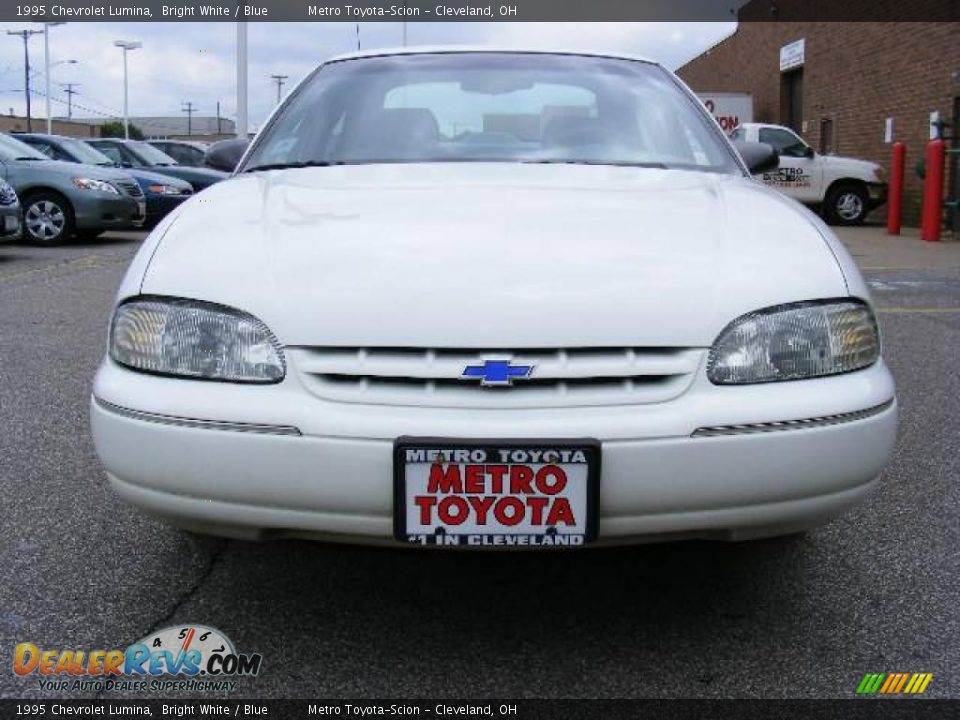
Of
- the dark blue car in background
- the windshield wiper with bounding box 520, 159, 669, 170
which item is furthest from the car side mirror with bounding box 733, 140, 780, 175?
the dark blue car in background

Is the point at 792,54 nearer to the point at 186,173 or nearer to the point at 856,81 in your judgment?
the point at 856,81

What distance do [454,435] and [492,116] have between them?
1.71 m

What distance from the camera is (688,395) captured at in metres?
2.08

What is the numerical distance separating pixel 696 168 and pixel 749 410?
1.29 m

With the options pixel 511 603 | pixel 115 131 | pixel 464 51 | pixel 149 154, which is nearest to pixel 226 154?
pixel 464 51

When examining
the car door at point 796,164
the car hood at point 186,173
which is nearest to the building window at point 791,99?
the car door at point 796,164

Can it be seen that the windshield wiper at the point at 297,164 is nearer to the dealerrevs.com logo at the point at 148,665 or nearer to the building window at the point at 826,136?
the dealerrevs.com logo at the point at 148,665

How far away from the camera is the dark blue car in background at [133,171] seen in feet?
46.9

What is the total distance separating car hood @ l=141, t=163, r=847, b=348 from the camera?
2074 millimetres

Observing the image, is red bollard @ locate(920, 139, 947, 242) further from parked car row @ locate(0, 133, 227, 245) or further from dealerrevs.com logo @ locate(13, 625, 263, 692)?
dealerrevs.com logo @ locate(13, 625, 263, 692)

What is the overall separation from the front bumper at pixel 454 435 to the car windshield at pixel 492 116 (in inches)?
48.8

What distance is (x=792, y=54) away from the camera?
24922 millimetres

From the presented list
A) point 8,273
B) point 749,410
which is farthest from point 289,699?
point 8,273

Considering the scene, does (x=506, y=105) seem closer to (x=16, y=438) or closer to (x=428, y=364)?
(x=428, y=364)
